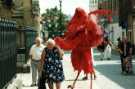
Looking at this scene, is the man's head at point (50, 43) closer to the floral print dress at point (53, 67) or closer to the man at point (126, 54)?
the floral print dress at point (53, 67)

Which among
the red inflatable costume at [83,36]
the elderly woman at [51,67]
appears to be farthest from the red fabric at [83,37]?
the elderly woman at [51,67]

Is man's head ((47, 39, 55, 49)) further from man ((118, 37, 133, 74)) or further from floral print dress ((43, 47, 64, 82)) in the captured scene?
man ((118, 37, 133, 74))

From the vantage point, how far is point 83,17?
14766mm

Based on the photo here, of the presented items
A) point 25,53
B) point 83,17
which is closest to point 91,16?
point 83,17

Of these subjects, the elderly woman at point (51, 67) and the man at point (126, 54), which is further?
the man at point (126, 54)

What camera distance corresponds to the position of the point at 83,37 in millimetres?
14695

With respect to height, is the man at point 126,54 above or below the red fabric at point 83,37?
below

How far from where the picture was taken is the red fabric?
14.7 metres

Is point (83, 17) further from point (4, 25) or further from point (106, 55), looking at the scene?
point (106, 55)

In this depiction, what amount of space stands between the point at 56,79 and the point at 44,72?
1.27 feet

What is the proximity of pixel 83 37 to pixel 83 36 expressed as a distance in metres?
0.04

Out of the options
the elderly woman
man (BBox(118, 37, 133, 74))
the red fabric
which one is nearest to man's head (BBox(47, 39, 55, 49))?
the elderly woman

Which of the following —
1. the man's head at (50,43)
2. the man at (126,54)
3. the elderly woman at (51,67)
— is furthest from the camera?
the man at (126,54)

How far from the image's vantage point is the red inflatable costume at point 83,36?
48.2ft
